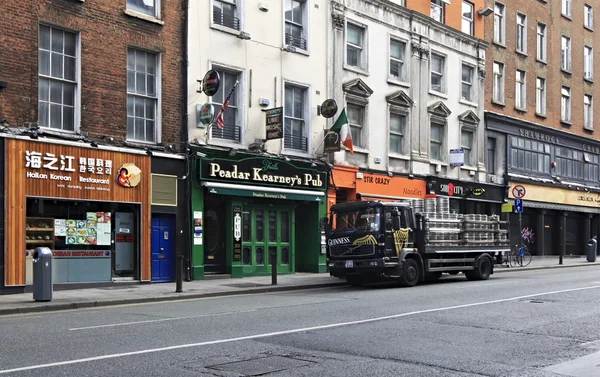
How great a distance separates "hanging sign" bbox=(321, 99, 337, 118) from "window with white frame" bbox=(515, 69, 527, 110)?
50.4 feet

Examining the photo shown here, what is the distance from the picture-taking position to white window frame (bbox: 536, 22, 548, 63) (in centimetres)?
3850

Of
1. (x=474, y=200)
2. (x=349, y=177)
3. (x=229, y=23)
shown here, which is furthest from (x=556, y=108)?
(x=229, y=23)

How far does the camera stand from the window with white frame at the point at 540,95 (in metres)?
37.9

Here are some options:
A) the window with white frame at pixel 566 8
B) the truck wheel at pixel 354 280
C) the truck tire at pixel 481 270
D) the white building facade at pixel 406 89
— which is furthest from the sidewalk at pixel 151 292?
the window with white frame at pixel 566 8

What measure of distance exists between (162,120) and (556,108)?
87.2ft

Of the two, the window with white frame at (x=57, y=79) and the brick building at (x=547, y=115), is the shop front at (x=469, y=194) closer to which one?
the brick building at (x=547, y=115)

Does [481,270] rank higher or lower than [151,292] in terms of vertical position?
higher

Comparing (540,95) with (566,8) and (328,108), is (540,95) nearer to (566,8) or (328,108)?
(566,8)

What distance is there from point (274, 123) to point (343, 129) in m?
3.24

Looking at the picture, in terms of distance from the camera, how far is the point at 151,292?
1745 centimetres

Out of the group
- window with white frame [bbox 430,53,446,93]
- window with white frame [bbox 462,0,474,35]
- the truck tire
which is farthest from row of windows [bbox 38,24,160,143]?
window with white frame [bbox 462,0,474,35]

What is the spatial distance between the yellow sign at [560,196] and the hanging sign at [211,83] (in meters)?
19.4

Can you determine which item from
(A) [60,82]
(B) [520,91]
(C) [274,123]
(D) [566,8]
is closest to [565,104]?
(B) [520,91]

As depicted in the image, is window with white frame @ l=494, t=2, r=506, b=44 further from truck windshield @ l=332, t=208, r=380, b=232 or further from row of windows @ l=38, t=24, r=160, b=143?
row of windows @ l=38, t=24, r=160, b=143
